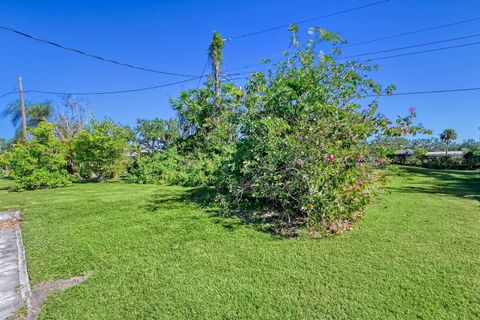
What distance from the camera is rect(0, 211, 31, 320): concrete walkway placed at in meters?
2.84

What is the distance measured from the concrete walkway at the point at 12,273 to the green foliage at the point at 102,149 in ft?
29.7

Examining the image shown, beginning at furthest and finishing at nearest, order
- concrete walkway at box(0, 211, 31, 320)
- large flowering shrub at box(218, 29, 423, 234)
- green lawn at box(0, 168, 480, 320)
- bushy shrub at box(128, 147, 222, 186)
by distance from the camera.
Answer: bushy shrub at box(128, 147, 222, 186), large flowering shrub at box(218, 29, 423, 234), concrete walkway at box(0, 211, 31, 320), green lawn at box(0, 168, 480, 320)

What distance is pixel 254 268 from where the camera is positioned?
3.45 meters

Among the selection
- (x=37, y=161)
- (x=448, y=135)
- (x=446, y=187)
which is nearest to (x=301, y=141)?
(x=446, y=187)

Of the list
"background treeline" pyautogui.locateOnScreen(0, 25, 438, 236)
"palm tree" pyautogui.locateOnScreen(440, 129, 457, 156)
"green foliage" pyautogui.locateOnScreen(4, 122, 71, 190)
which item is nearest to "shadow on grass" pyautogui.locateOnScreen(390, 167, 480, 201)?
"background treeline" pyautogui.locateOnScreen(0, 25, 438, 236)

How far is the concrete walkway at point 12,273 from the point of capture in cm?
284

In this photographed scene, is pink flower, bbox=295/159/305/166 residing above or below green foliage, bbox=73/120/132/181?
below

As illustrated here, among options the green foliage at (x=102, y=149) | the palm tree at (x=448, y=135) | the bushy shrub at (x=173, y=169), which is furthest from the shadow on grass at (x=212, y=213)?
the palm tree at (x=448, y=135)

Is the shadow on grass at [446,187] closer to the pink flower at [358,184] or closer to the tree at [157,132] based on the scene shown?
the pink flower at [358,184]

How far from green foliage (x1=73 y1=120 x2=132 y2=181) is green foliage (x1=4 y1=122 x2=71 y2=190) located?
1.80 meters

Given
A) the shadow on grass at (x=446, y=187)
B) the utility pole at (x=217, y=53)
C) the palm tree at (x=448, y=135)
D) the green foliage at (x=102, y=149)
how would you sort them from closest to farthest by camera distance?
1. the shadow on grass at (x=446, y=187)
2. the green foliage at (x=102, y=149)
3. the utility pole at (x=217, y=53)
4. the palm tree at (x=448, y=135)

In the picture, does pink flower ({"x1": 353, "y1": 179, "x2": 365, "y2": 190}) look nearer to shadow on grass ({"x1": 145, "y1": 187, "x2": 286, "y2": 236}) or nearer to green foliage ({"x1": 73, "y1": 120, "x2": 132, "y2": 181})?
shadow on grass ({"x1": 145, "y1": 187, "x2": 286, "y2": 236})

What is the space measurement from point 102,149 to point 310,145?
12593 millimetres

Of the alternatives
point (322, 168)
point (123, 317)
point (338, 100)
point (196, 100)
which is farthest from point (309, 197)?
point (196, 100)
